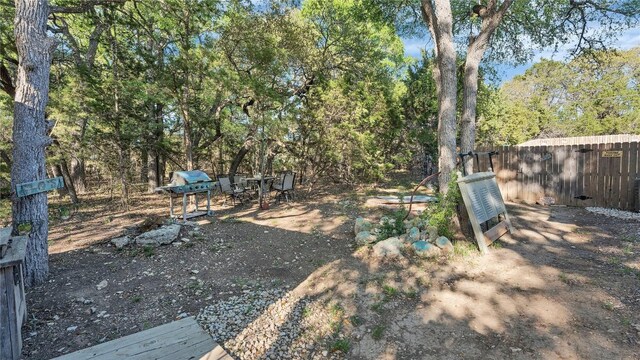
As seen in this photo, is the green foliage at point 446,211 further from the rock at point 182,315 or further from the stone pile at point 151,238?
the stone pile at point 151,238

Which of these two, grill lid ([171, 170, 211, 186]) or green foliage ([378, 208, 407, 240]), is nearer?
green foliage ([378, 208, 407, 240])

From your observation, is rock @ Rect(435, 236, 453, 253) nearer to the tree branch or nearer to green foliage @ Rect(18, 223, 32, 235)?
green foliage @ Rect(18, 223, 32, 235)

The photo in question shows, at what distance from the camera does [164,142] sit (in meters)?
11.8

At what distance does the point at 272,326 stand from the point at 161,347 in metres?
0.94

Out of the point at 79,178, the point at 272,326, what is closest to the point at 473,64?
the point at 272,326

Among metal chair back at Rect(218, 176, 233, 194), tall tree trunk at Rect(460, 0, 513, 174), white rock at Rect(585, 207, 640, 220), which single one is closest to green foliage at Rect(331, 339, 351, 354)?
tall tree trunk at Rect(460, 0, 513, 174)

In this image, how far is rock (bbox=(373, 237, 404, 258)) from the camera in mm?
4227

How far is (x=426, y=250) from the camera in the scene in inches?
165

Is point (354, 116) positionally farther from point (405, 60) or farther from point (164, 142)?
point (405, 60)

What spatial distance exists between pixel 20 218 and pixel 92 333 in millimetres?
1994

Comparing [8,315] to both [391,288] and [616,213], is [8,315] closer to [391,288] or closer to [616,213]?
[391,288]

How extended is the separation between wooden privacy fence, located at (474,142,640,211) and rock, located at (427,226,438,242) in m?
2.53

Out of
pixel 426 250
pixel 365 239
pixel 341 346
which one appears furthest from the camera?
pixel 365 239

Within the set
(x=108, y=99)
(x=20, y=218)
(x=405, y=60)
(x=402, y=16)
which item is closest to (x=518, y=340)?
(x=20, y=218)
